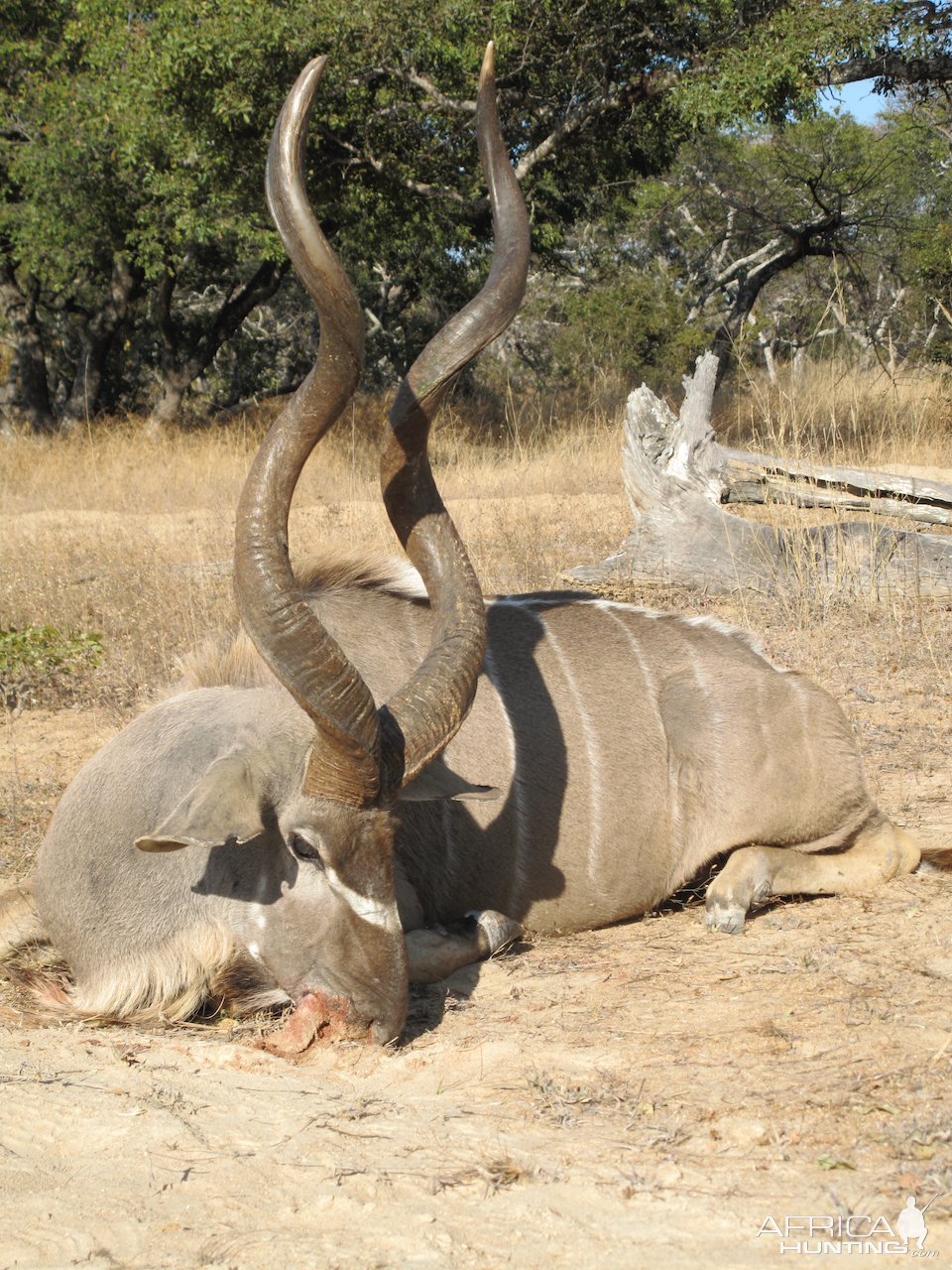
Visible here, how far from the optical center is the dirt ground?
1.95 metres

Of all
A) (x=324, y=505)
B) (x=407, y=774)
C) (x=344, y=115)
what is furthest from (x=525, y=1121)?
(x=344, y=115)

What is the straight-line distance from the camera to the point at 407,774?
2824 mm

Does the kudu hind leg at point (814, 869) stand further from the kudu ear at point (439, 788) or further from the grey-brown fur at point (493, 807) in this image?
the kudu ear at point (439, 788)

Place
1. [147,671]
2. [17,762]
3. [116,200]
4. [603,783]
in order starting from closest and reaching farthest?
[603,783] → [17,762] → [147,671] → [116,200]

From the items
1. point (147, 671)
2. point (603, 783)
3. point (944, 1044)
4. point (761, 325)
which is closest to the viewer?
point (944, 1044)

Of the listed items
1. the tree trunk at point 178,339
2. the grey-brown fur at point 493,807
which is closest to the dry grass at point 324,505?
the tree trunk at point 178,339

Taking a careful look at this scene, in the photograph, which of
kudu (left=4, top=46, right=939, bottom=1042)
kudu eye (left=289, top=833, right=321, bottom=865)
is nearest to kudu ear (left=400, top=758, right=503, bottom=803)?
kudu (left=4, top=46, right=939, bottom=1042)

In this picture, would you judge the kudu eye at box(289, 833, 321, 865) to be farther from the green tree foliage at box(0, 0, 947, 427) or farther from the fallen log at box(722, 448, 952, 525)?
the green tree foliage at box(0, 0, 947, 427)

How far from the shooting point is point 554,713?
369 cm

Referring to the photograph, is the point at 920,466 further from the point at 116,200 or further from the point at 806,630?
the point at 116,200

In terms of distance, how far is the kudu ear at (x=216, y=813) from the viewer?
2.67 metres

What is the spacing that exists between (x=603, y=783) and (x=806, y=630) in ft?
8.88

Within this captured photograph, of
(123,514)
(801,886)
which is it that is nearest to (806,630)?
Answer: (801,886)

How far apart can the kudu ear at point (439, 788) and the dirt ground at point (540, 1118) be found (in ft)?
1.64
